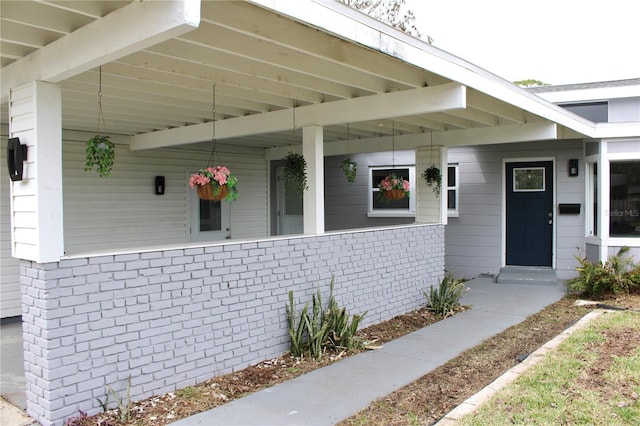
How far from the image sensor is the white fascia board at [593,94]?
8.42 m

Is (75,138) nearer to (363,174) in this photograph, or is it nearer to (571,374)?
(363,174)

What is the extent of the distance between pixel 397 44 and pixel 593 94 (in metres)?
6.30

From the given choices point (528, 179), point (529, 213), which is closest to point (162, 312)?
point (529, 213)

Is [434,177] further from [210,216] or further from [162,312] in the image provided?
[162,312]

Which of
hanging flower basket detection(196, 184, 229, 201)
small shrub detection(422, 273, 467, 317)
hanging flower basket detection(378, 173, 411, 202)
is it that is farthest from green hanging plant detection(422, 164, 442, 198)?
hanging flower basket detection(196, 184, 229, 201)

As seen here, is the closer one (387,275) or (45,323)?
(45,323)

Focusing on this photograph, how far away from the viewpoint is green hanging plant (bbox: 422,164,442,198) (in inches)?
301

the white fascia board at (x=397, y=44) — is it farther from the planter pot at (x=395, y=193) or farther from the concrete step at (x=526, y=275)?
the concrete step at (x=526, y=275)

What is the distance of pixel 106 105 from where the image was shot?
5.62m

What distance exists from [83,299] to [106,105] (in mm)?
2800

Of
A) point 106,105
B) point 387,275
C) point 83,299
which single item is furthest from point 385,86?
point 83,299

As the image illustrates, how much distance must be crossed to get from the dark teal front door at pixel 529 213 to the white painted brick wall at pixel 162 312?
464 cm

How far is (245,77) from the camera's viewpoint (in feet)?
15.5

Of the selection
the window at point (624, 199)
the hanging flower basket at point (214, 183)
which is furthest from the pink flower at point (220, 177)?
the window at point (624, 199)
